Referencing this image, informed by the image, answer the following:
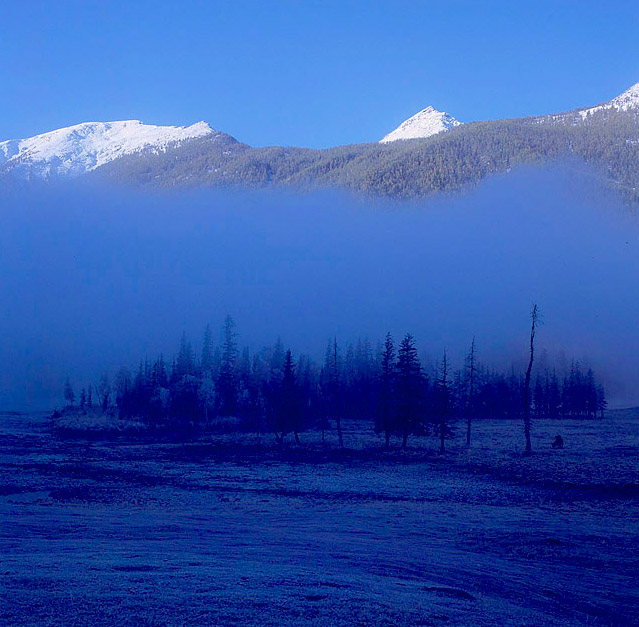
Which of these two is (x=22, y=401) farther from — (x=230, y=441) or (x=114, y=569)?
(x=114, y=569)

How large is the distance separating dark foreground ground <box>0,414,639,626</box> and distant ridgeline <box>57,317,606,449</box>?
18650 mm

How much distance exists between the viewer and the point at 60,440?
62.1 m

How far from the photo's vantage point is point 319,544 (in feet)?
55.1

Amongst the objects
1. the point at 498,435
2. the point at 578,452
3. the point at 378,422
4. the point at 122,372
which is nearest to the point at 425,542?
the point at 578,452

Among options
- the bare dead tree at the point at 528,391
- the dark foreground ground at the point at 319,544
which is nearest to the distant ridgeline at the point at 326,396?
the bare dead tree at the point at 528,391

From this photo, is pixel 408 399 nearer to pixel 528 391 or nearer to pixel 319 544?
pixel 528 391

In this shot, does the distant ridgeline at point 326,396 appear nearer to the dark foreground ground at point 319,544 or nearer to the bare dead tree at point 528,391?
the bare dead tree at point 528,391

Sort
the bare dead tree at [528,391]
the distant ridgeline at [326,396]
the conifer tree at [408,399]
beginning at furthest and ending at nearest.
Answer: the distant ridgeline at [326,396] → the conifer tree at [408,399] → the bare dead tree at [528,391]

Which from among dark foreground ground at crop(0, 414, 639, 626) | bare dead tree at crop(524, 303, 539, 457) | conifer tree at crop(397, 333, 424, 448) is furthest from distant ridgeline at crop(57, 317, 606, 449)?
dark foreground ground at crop(0, 414, 639, 626)

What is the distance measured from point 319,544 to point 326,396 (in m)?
79.4

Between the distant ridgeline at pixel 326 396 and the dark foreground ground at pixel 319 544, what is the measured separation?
18.7 m

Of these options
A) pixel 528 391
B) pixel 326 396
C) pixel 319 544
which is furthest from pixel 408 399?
pixel 319 544

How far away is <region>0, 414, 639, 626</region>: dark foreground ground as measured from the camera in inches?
406

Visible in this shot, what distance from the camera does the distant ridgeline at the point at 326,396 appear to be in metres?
57.8
